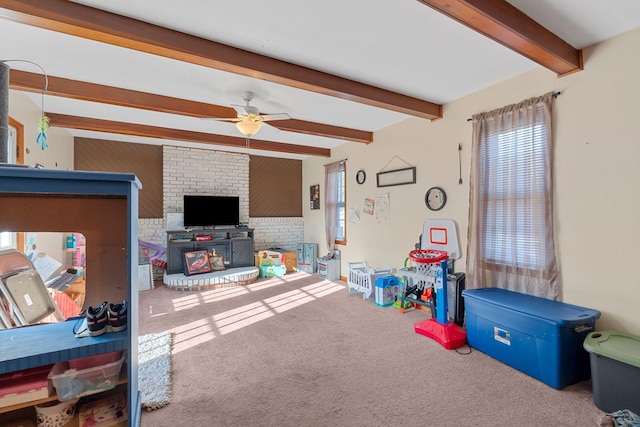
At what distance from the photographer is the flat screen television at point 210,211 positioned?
17.7ft

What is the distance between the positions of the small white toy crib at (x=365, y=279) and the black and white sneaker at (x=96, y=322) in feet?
10.9

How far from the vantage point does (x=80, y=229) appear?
52.0 inches

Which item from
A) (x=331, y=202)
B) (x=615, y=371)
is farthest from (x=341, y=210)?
(x=615, y=371)

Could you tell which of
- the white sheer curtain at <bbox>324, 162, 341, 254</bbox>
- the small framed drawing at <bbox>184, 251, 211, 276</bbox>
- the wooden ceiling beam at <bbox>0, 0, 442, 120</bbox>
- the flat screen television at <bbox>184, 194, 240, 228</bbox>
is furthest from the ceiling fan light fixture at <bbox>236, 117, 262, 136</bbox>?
the small framed drawing at <bbox>184, 251, 211, 276</bbox>

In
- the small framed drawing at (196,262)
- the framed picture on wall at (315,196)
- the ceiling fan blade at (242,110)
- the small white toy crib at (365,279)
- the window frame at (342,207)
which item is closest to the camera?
the ceiling fan blade at (242,110)

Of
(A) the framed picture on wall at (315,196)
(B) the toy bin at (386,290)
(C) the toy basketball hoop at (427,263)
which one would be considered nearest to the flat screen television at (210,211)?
(A) the framed picture on wall at (315,196)

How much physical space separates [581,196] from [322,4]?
251 centimetres

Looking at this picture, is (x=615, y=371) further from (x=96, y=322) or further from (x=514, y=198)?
(x=96, y=322)

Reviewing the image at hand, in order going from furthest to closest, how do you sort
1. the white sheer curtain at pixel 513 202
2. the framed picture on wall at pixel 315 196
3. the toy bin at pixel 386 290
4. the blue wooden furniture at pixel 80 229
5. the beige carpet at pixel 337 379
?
the framed picture on wall at pixel 315 196 < the toy bin at pixel 386 290 < the white sheer curtain at pixel 513 202 < the beige carpet at pixel 337 379 < the blue wooden furniture at pixel 80 229

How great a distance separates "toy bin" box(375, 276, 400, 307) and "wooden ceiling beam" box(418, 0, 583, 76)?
9.18ft

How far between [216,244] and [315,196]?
7.61 feet

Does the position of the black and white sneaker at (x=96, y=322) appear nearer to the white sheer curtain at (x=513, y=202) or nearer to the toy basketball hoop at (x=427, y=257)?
the toy basketball hoop at (x=427, y=257)

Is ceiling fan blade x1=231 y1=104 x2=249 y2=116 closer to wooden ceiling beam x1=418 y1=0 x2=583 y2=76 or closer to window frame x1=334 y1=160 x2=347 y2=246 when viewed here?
wooden ceiling beam x1=418 y1=0 x2=583 y2=76

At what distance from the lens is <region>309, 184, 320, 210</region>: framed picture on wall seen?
626 centimetres
